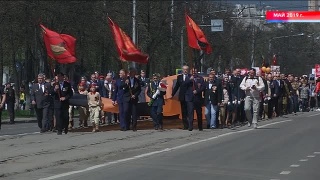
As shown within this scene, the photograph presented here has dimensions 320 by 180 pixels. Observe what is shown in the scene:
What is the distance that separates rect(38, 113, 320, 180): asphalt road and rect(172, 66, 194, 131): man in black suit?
3172mm

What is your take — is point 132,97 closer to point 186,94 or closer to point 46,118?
point 186,94

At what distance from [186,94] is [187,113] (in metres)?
0.61

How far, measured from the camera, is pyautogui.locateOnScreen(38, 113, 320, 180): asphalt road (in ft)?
46.7

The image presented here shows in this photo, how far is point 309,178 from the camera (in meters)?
13.9

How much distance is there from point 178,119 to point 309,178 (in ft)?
49.0

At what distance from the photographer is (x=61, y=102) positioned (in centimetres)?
2405

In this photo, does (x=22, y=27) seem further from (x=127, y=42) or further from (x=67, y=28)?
(x=127, y=42)

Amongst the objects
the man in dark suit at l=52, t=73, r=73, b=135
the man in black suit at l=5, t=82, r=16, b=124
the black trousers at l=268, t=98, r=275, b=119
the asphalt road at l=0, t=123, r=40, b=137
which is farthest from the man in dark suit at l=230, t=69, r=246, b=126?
the man in black suit at l=5, t=82, r=16, b=124

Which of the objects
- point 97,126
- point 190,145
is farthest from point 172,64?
point 190,145

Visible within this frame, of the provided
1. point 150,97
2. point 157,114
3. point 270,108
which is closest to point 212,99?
point 157,114

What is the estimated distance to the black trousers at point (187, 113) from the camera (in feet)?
83.4

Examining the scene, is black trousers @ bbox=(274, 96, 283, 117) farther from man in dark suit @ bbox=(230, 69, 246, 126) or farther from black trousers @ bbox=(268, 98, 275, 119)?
man in dark suit @ bbox=(230, 69, 246, 126)

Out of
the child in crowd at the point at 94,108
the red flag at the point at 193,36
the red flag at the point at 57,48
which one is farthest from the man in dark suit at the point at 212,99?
the red flag at the point at 57,48

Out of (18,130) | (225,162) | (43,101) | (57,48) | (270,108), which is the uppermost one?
(57,48)
